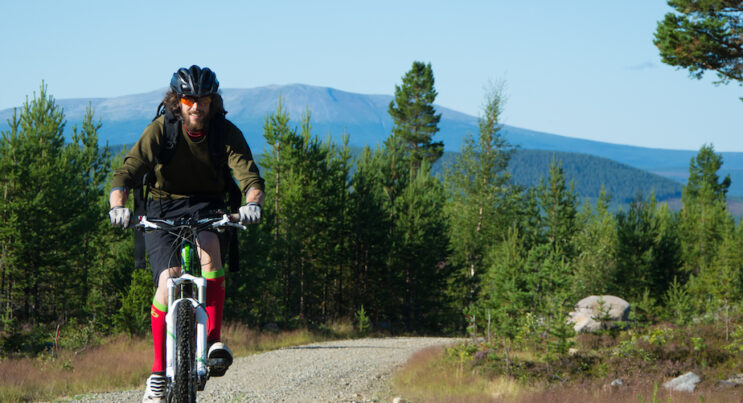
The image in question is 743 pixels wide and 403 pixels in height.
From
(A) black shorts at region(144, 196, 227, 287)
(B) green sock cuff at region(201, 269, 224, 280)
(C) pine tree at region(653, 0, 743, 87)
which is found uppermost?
(C) pine tree at region(653, 0, 743, 87)

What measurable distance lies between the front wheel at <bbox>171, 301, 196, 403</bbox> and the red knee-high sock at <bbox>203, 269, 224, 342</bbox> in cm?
33

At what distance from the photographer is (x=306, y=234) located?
34375 millimetres

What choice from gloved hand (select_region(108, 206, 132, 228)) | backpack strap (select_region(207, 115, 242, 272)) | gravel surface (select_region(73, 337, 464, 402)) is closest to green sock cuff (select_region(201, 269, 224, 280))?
backpack strap (select_region(207, 115, 242, 272))

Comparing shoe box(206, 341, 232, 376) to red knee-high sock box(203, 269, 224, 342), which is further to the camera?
red knee-high sock box(203, 269, 224, 342)

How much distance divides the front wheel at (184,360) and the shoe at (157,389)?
0.51 feet

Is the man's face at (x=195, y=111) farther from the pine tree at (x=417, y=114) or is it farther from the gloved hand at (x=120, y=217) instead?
the pine tree at (x=417, y=114)

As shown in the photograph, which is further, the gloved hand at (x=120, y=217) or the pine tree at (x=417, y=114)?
the pine tree at (x=417, y=114)

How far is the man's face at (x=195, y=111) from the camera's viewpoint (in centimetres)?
479

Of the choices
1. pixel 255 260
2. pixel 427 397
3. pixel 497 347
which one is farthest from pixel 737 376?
pixel 255 260

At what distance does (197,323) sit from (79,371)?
343 inches

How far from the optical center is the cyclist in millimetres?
4719

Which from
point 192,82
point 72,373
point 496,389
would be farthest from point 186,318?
point 72,373

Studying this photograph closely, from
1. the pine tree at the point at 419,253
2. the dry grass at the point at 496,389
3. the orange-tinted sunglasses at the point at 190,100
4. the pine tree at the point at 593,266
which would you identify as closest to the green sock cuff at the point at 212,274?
the orange-tinted sunglasses at the point at 190,100

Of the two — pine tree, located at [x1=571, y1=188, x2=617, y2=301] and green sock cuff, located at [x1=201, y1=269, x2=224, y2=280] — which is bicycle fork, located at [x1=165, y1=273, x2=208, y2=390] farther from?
pine tree, located at [x1=571, y1=188, x2=617, y2=301]
